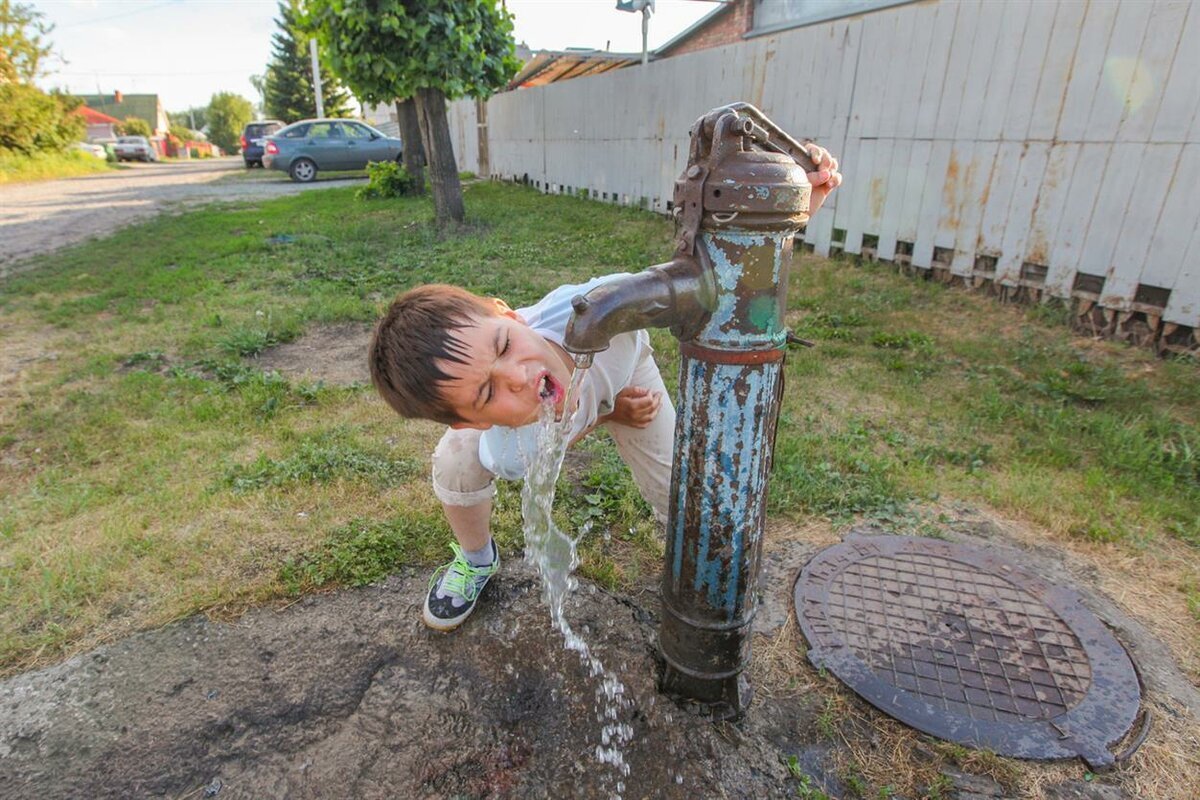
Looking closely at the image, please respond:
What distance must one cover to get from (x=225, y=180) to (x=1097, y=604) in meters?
18.1

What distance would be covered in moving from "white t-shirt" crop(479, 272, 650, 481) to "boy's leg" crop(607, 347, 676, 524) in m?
0.10

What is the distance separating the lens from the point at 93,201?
11.7m

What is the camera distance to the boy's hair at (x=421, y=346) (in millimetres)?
1350

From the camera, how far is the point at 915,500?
2.26 metres

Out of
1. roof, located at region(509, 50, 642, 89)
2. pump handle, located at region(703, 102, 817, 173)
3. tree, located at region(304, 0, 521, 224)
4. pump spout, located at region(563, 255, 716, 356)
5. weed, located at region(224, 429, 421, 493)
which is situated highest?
roof, located at region(509, 50, 642, 89)

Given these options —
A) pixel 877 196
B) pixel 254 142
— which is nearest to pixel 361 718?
pixel 877 196

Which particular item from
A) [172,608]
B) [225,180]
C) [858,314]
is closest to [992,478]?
[858,314]

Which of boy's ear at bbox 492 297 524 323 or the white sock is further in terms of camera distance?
the white sock

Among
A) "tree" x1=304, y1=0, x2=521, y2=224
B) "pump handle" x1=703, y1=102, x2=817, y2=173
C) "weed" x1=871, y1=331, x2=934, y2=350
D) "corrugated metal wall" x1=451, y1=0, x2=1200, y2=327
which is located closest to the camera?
"pump handle" x1=703, y1=102, x2=817, y2=173

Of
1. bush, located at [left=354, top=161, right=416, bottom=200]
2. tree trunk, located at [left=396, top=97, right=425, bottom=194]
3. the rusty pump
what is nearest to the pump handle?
the rusty pump

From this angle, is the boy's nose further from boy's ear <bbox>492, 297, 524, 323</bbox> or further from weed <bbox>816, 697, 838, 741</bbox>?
weed <bbox>816, 697, 838, 741</bbox>

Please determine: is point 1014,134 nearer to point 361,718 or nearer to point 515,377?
point 515,377

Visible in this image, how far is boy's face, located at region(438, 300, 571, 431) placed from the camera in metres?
1.36

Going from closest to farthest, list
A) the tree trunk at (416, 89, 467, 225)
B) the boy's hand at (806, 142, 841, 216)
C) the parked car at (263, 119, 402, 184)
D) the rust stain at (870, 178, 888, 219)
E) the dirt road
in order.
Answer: the boy's hand at (806, 142, 841, 216), the rust stain at (870, 178, 888, 219), the tree trunk at (416, 89, 467, 225), the dirt road, the parked car at (263, 119, 402, 184)
